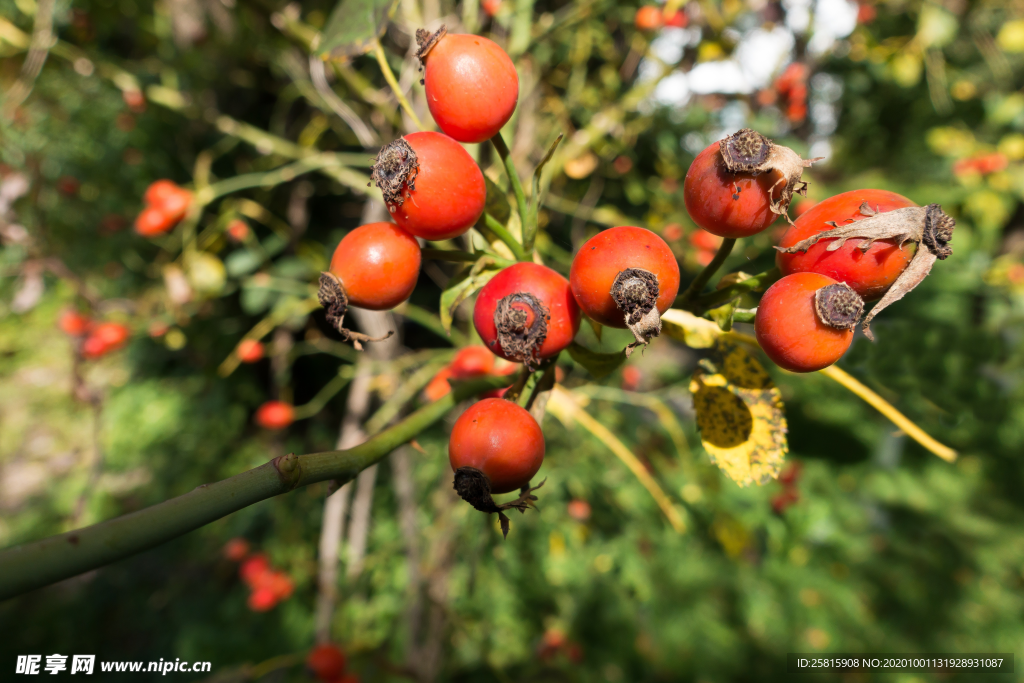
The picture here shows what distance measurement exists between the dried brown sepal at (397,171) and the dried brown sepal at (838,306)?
0.42 meters

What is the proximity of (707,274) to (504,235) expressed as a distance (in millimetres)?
244

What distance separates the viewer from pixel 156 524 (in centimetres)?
36

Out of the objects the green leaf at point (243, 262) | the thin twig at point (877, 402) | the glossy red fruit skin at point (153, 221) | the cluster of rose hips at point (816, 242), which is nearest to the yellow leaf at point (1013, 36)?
the thin twig at point (877, 402)

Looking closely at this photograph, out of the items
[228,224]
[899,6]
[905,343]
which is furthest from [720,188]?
[899,6]

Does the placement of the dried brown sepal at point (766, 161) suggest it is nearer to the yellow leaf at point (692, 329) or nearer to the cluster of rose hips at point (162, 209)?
the yellow leaf at point (692, 329)

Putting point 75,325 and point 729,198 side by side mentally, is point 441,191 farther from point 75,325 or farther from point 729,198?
point 75,325

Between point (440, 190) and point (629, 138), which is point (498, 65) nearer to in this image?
point (440, 190)

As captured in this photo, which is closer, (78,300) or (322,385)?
(78,300)

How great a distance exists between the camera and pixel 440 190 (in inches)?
20.9

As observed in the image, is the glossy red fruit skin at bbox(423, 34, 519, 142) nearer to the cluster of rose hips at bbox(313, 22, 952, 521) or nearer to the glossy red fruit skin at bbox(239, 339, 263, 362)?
the cluster of rose hips at bbox(313, 22, 952, 521)

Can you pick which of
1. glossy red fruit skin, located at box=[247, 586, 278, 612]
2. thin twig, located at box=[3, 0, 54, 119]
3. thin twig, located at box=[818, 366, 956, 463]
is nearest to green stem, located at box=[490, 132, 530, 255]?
thin twig, located at box=[818, 366, 956, 463]

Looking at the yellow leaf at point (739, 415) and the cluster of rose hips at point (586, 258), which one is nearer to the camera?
the cluster of rose hips at point (586, 258)

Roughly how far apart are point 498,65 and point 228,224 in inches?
62.4

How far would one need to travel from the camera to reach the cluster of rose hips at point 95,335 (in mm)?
2010
